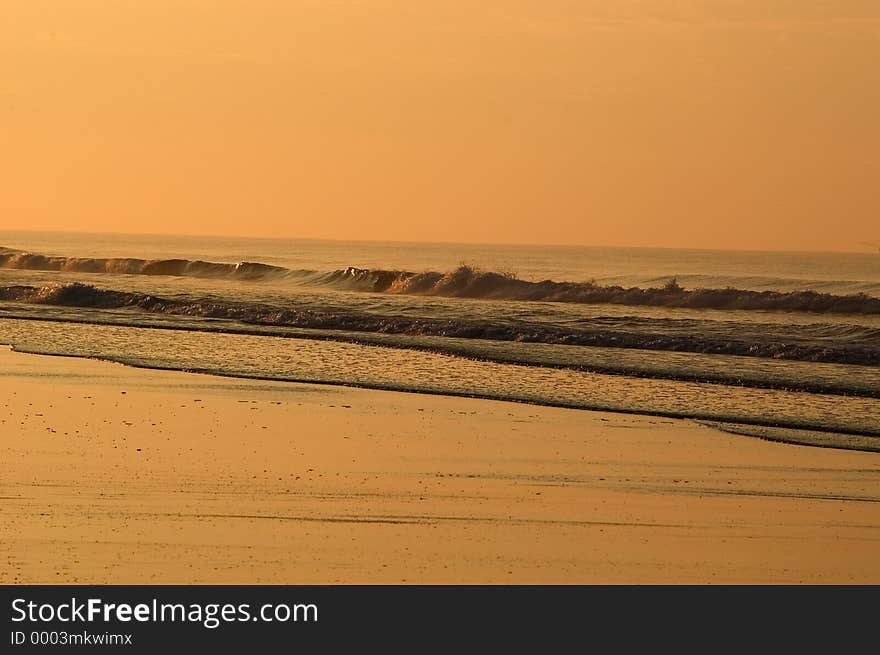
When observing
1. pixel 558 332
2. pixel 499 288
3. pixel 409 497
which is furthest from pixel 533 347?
pixel 499 288

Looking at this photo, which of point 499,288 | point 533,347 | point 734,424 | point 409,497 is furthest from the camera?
point 499,288

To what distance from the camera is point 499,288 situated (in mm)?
54719

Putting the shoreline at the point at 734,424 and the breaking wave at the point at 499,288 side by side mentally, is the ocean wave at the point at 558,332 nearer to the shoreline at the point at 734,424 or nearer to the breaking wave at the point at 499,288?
the breaking wave at the point at 499,288

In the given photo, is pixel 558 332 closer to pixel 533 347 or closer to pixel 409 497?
pixel 533 347

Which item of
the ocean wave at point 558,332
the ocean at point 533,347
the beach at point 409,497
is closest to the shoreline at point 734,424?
the ocean at point 533,347

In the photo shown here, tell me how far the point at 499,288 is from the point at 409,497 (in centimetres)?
4391

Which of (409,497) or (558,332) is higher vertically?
(558,332)

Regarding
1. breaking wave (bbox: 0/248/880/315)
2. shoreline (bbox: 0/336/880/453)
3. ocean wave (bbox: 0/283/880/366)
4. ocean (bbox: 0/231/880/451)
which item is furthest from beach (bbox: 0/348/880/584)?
Result: breaking wave (bbox: 0/248/880/315)

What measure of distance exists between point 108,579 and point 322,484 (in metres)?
3.12

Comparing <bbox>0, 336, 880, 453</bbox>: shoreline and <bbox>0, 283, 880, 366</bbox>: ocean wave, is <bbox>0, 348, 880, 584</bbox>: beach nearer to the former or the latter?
<bbox>0, 336, 880, 453</bbox>: shoreline

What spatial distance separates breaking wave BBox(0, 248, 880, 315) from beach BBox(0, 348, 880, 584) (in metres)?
27.1

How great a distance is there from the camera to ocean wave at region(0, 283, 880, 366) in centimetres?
2514

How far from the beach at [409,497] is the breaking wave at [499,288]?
1068 inches
